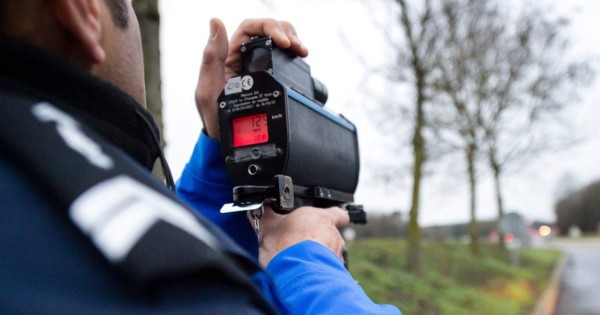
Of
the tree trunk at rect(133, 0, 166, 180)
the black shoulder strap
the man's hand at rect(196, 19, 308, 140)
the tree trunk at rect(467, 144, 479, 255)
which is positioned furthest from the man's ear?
the tree trunk at rect(467, 144, 479, 255)

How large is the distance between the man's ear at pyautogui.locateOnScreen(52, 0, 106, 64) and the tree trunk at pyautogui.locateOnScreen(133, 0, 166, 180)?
2069 mm

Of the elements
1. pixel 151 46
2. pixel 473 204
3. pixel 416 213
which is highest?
pixel 151 46

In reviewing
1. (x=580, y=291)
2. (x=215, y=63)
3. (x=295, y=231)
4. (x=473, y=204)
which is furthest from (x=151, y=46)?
(x=473, y=204)

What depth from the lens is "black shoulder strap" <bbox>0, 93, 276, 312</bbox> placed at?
0.61 metres

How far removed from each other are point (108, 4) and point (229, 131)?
24.9 inches

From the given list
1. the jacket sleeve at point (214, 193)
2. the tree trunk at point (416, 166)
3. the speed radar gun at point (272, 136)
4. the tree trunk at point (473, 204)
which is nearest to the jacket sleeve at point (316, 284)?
the speed radar gun at point (272, 136)

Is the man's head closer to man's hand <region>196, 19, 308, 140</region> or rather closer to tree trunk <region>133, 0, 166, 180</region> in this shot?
man's hand <region>196, 19, 308, 140</region>

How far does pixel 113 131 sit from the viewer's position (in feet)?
2.72

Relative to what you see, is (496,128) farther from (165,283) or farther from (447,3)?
(165,283)

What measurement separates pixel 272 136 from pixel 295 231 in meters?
0.23

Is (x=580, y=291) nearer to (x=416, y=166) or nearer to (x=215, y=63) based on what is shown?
(x=416, y=166)

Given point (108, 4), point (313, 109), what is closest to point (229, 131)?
point (313, 109)

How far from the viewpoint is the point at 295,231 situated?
4.58 feet

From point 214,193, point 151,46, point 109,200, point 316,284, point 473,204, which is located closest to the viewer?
point 109,200
